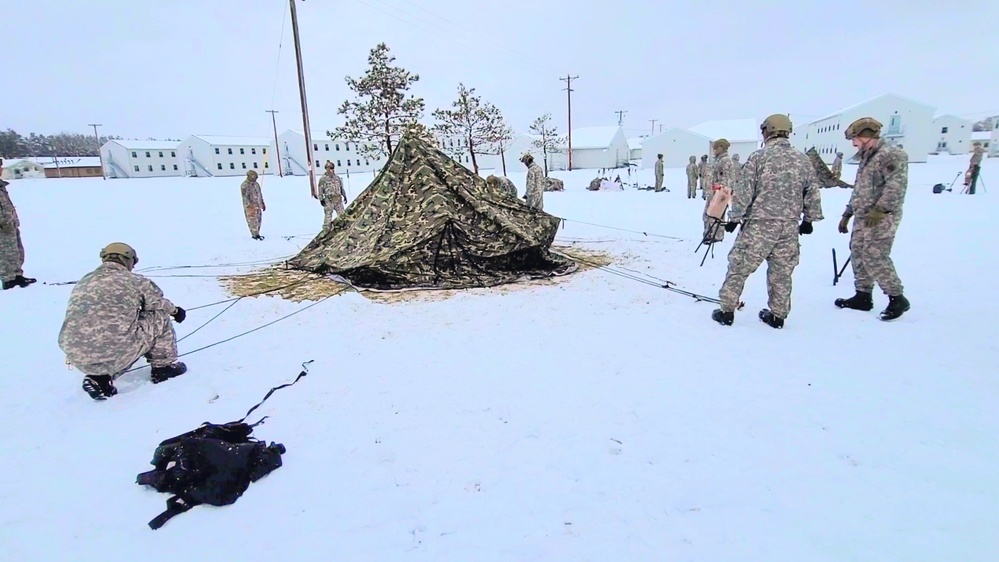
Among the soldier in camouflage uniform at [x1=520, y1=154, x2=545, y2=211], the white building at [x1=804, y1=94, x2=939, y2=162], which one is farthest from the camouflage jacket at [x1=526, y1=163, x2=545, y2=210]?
the white building at [x1=804, y1=94, x2=939, y2=162]

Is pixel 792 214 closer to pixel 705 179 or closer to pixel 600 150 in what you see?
pixel 705 179

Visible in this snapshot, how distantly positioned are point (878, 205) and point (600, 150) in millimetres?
50161

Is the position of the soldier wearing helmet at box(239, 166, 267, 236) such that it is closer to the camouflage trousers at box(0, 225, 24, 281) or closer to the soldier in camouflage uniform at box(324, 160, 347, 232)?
the soldier in camouflage uniform at box(324, 160, 347, 232)

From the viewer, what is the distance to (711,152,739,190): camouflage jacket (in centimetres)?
841

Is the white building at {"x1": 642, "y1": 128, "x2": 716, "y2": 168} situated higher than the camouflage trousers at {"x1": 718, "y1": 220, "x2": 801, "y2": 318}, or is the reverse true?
the white building at {"x1": 642, "y1": 128, "x2": 716, "y2": 168}

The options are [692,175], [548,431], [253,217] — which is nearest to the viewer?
[548,431]

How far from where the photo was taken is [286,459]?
106 inches

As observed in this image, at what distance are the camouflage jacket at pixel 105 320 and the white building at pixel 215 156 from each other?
5437 centimetres

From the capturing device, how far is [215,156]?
170ft

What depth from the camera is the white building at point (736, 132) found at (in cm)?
4693

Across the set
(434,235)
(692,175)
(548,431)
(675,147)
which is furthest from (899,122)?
(548,431)

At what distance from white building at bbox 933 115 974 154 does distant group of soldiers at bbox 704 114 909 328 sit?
5899 cm

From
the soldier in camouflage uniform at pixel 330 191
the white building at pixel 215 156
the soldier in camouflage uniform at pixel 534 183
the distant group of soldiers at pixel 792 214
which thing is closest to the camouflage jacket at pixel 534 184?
the soldier in camouflage uniform at pixel 534 183

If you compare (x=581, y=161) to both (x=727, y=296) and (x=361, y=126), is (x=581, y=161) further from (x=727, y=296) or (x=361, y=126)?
(x=727, y=296)
